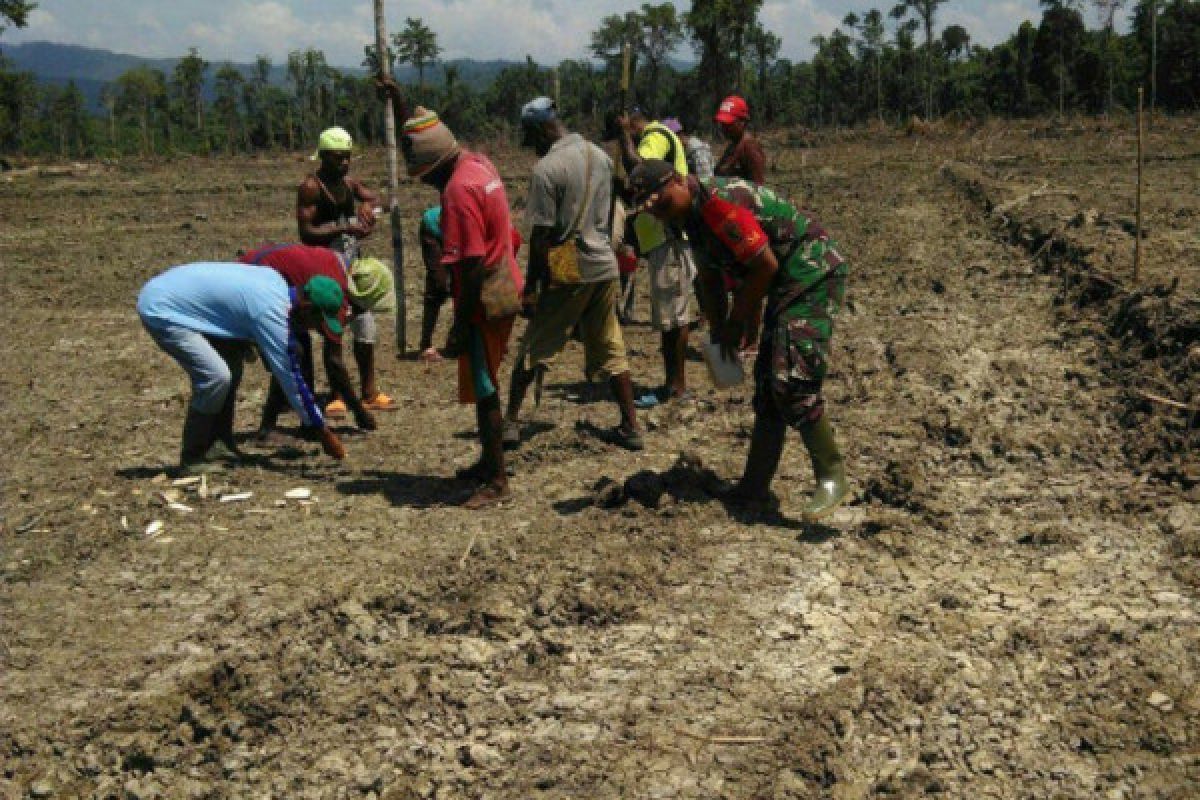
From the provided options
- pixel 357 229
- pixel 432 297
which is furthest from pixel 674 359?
pixel 357 229

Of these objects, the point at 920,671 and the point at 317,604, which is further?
the point at 317,604

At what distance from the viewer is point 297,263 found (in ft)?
18.2

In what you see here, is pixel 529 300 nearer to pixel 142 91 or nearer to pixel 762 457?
pixel 762 457

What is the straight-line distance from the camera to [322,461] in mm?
5973

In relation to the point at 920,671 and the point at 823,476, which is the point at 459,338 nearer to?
the point at 823,476

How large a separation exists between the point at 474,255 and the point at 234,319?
4.42 ft

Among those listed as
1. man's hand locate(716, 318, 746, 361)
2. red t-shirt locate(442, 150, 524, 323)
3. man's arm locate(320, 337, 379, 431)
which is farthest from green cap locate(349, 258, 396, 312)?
man's hand locate(716, 318, 746, 361)

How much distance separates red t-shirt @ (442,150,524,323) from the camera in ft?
15.6

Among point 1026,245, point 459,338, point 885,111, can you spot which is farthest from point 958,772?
point 885,111

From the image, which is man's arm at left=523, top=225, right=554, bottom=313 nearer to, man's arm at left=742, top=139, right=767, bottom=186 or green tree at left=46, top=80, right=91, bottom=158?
man's arm at left=742, top=139, right=767, bottom=186

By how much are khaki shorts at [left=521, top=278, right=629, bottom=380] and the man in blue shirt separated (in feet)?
3.34

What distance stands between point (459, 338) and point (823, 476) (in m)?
1.72

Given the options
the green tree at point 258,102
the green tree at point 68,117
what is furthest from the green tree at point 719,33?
the green tree at point 68,117

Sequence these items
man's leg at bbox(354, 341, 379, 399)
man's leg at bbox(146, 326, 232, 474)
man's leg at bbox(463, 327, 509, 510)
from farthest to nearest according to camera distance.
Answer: man's leg at bbox(354, 341, 379, 399) → man's leg at bbox(146, 326, 232, 474) → man's leg at bbox(463, 327, 509, 510)
